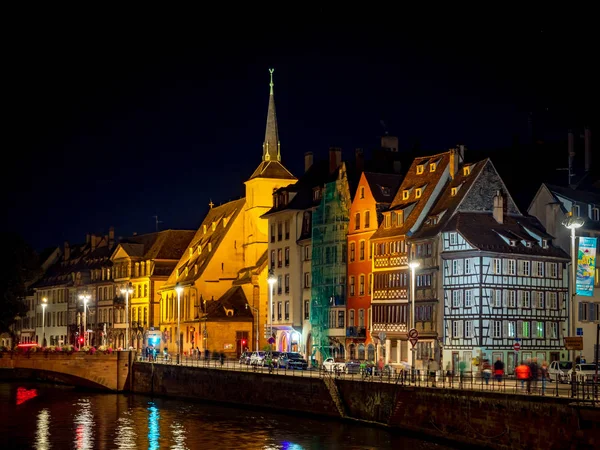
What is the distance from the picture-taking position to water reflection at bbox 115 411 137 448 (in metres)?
60.9

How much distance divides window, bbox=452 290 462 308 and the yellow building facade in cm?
3345

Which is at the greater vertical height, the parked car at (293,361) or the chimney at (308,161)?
the chimney at (308,161)

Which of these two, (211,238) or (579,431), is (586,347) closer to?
(579,431)

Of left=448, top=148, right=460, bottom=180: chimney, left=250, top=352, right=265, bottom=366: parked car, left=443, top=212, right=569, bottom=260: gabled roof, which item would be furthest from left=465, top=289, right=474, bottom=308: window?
left=250, top=352, right=265, bottom=366: parked car

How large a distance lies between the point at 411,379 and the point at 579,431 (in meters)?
17.6

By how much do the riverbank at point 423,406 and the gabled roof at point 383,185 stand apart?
18.0 m

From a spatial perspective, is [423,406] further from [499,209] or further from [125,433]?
[499,209]

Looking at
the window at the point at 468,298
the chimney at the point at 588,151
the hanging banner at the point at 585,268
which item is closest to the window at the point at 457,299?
A: the window at the point at 468,298

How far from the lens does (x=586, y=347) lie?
78812mm

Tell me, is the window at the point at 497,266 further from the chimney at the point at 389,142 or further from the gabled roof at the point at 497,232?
the chimney at the point at 389,142

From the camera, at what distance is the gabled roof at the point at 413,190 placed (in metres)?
83.0

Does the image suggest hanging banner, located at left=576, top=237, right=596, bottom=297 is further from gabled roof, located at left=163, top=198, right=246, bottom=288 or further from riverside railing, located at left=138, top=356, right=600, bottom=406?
gabled roof, located at left=163, top=198, right=246, bottom=288

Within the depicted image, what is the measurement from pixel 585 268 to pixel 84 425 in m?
31.1


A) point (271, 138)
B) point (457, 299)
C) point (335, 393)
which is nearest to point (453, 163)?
point (457, 299)
